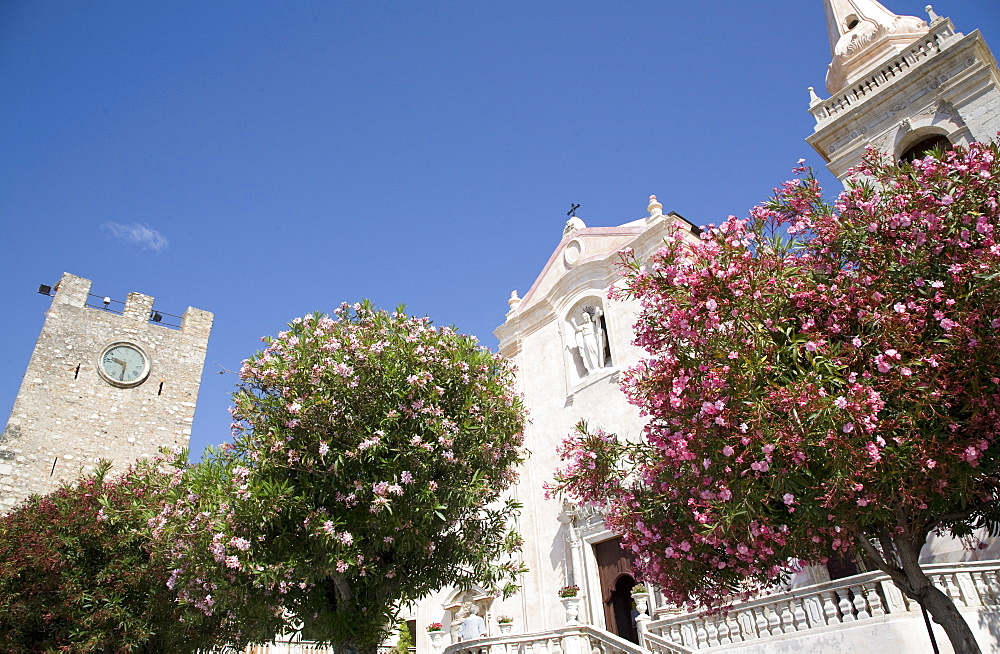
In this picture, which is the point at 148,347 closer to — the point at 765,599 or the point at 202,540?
the point at 202,540

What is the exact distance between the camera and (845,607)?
29.5ft

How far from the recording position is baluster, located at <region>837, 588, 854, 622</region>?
8919 millimetres

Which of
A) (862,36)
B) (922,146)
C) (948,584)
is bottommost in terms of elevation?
(948,584)

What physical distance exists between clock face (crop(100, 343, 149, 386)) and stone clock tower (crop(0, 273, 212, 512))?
0.04 meters

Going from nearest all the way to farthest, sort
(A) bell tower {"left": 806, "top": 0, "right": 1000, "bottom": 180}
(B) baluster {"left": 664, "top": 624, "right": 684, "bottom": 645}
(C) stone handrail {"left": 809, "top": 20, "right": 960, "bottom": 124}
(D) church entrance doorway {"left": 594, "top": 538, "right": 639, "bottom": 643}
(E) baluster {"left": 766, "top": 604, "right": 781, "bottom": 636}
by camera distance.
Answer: (E) baluster {"left": 766, "top": 604, "right": 781, "bottom": 636} → (B) baluster {"left": 664, "top": 624, "right": 684, "bottom": 645} → (A) bell tower {"left": 806, "top": 0, "right": 1000, "bottom": 180} → (C) stone handrail {"left": 809, "top": 20, "right": 960, "bottom": 124} → (D) church entrance doorway {"left": 594, "top": 538, "right": 639, "bottom": 643}

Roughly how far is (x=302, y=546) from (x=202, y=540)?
133cm

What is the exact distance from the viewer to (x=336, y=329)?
34.4 ft

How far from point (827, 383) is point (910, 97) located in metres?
12.1

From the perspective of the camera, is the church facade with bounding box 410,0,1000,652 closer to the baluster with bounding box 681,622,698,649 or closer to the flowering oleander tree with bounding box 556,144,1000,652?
the baluster with bounding box 681,622,698,649

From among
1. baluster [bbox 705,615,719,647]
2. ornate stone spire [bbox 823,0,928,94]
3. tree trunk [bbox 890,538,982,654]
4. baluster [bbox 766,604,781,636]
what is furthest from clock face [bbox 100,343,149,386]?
tree trunk [bbox 890,538,982,654]

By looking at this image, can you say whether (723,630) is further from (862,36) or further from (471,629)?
(862,36)

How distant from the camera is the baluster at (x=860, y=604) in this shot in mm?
8789

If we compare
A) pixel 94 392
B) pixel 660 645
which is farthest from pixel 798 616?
pixel 94 392

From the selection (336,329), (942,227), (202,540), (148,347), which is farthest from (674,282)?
(148,347)
